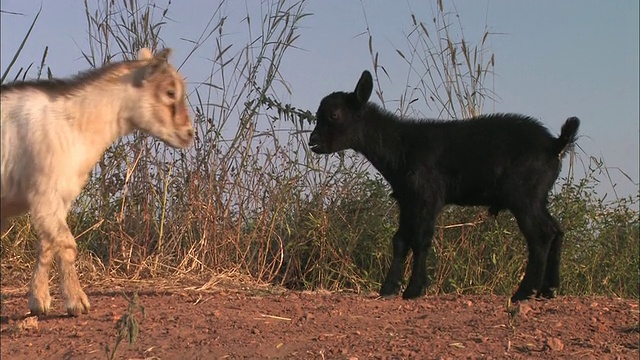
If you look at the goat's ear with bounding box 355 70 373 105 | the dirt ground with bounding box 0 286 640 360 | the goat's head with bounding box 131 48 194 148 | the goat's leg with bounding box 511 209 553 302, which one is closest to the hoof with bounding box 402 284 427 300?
the dirt ground with bounding box 0 286 640 360

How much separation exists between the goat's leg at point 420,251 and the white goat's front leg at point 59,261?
2184 mm

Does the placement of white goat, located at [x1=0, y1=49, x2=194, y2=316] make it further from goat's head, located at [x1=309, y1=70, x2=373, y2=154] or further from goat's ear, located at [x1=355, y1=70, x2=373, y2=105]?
goat's ear, located at [x1=355, y1=70, x2=373, y2=105]

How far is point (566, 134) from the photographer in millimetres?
5695

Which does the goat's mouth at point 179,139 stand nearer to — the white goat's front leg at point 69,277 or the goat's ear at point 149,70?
the goat's ear at point 149,70

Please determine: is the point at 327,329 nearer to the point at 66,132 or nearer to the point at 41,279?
the point at 41,279

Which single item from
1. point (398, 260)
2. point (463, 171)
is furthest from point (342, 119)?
point (398, 260)

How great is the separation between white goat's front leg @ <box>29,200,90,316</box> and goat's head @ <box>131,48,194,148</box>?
0.76 metres

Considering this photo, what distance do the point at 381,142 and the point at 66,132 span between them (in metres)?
2.47

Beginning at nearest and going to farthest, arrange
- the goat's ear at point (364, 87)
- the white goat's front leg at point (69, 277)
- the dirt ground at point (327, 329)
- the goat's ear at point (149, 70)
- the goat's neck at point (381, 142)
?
the dirt ground at point (327, 329) → the white goat's front leg at point (69, 277) → the goat's ear at point (149, 70) → the goat's neck at point (381, 142) → the goat's ear at point (364, 87)

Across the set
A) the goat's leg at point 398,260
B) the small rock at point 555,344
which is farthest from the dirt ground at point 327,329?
the goat's leg at point 398,260

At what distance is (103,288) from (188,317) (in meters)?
1.49

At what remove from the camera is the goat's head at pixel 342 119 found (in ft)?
20.9

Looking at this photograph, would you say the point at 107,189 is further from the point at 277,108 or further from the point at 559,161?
the point at 559,161

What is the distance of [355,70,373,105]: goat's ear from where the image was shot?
6336 millimetres
